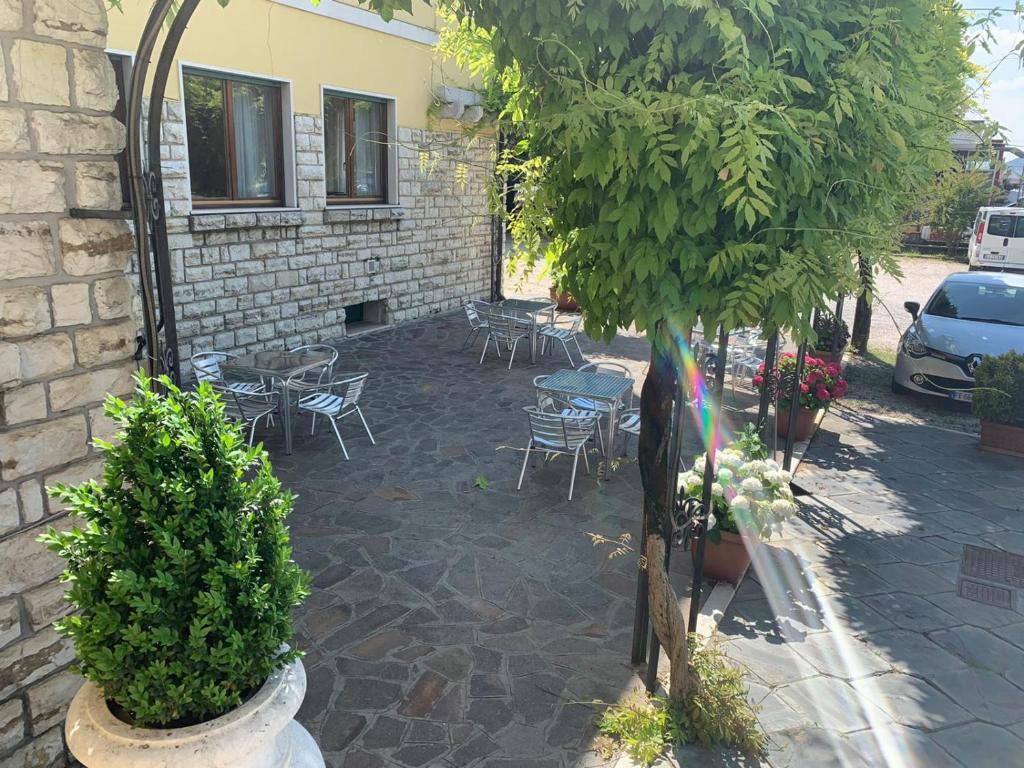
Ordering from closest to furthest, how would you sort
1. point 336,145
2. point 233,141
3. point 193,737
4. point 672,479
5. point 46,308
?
point 193,737 → point 46,308 → point 672,479 → point 233,141 → point 336,145

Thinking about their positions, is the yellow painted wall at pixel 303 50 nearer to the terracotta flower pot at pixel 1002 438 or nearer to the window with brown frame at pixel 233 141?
the window with brown frame at pixel 233 141

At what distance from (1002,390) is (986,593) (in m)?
3.01

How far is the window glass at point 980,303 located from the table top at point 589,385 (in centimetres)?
515

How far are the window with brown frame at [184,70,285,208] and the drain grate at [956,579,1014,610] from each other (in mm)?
8218

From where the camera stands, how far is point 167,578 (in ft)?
6.16

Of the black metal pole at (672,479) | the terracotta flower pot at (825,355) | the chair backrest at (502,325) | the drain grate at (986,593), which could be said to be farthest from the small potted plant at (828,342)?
the black metal pole at (672,479)

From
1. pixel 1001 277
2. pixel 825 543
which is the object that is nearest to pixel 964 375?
pixel 1001 277

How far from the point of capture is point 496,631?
4.09 m

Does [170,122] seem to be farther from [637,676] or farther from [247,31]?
[637,676]

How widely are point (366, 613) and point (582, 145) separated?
2.96 meters

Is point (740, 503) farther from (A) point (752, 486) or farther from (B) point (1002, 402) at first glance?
(B) point (1002, 402)

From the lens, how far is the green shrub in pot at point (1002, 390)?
685 centimetres

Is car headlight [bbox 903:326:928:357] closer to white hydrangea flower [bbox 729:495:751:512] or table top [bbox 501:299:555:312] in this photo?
table top [bbox 501:299:555:312]

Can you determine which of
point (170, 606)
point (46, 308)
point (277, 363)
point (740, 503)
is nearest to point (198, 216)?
point (277, 363)
